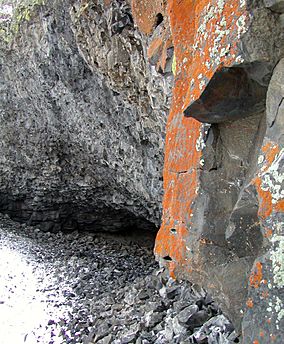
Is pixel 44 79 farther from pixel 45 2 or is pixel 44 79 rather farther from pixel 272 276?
pixel 272 276

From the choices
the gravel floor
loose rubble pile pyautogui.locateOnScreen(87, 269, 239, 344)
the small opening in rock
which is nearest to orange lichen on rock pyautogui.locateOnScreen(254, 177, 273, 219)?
loose rubble pile pyautogui.locateOnScreen(87, 269, 239, 344)

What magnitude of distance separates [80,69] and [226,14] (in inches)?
455

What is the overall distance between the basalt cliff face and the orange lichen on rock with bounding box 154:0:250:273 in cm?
2

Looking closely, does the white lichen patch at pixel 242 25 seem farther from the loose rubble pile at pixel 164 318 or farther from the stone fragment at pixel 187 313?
the stone fragment at pixel 187 313

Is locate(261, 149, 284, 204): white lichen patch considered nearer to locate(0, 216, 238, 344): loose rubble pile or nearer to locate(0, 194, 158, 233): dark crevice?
locate(0, 216, 238, 344): loose rubble pile

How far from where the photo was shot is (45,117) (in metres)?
18.2

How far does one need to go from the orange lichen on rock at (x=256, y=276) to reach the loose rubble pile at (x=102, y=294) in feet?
4.13

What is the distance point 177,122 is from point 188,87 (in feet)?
2.32

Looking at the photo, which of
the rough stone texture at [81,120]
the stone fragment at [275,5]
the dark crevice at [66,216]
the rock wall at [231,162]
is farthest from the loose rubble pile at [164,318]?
the dark crevice at [66,216]

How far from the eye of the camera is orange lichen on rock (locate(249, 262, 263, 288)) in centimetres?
364

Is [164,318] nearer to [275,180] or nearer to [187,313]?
[187,313]

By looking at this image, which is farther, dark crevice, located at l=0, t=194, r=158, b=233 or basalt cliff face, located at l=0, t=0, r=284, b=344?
dark crevice, located at l=0, t=194, r=158, b=233

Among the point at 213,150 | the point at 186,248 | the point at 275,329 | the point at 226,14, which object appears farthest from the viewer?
the point at 186,248

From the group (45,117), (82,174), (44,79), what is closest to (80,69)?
(44,79)
